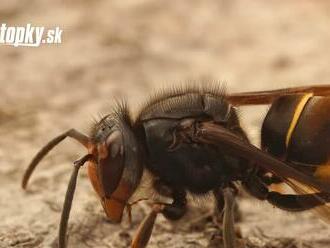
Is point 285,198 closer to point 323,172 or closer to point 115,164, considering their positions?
point 323,172

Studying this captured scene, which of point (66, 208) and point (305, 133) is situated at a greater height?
point (305, 133)

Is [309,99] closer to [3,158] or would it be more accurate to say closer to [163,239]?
[163,239]

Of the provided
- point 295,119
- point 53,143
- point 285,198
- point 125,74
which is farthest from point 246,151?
point 125,74

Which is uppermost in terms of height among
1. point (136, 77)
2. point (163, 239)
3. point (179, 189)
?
point (136, 77)

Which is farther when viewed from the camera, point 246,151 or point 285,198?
point 285,198

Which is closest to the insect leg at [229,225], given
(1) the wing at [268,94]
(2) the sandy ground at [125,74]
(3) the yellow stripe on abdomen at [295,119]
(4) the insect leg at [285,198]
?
(4) the insect leg at [285,198]

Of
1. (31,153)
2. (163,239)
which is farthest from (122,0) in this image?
(163,239)

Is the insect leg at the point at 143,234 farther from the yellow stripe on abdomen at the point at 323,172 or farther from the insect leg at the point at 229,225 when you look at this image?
the yellow stripe on abdomen at the point at 323,172
